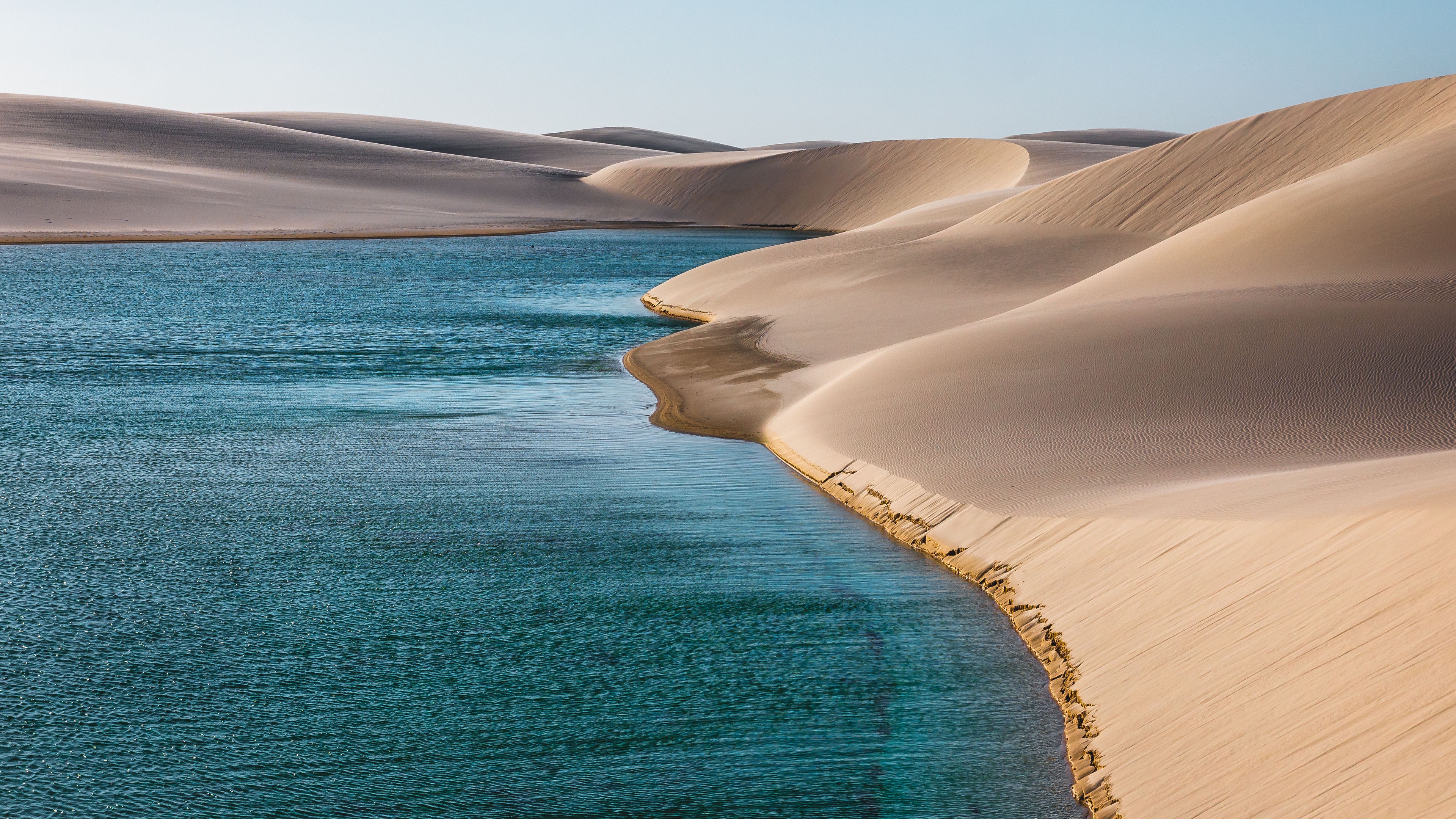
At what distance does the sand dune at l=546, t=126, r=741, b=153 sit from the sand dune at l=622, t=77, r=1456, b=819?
124812 mm

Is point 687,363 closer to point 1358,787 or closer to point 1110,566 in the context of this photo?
point 1110,566

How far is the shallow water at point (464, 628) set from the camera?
7.11 meters

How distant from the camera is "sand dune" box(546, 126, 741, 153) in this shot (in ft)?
495

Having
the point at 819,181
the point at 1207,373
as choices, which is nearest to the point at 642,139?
the point at 819,181

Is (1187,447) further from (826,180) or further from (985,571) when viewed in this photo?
(826,180)

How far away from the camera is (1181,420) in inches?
510

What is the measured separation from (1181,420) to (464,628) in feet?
24.2

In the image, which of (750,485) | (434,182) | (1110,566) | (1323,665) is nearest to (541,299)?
(750,485)

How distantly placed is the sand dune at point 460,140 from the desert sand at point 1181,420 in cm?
7905

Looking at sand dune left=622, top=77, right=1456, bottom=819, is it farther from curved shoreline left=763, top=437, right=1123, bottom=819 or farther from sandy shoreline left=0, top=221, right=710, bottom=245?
sandy shoreline left=0, top=221, right=710, bottom=245

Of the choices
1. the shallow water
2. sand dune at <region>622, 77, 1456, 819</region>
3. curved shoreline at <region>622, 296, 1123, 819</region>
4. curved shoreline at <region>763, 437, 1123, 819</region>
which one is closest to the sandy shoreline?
sand dune at <region>622, 77, 1456, 819</region>

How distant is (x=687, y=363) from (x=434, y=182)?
63715 millimetres

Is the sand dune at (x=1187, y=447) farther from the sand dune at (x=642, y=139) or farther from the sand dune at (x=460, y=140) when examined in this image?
the sand dune at (x=642, y=139)

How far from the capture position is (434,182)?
82.1 m
